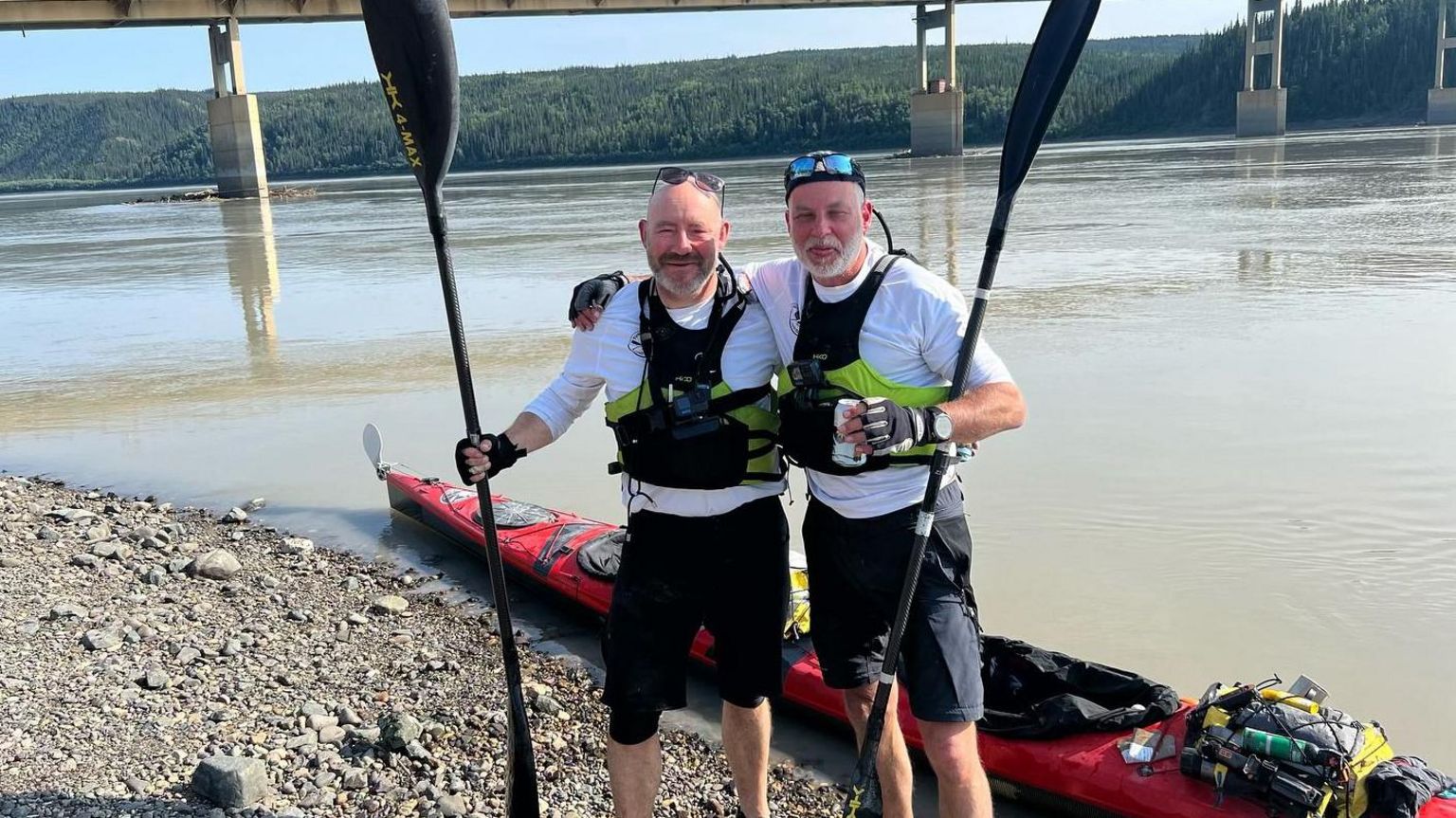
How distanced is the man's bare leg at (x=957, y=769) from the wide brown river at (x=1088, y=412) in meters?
1.40

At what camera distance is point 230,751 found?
363 cm

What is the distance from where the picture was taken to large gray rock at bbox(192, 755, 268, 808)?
328 cm

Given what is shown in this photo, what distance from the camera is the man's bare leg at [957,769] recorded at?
2.66 metres

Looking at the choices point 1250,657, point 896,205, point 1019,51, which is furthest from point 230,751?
point 1019,51

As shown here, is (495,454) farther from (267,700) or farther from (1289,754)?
(1289,754)

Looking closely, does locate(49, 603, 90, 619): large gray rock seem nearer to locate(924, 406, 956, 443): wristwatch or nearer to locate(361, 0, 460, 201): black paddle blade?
locate(361, 0, 460, 201): black paddle blade

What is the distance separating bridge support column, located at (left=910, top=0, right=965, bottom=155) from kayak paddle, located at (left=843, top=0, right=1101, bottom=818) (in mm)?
57604

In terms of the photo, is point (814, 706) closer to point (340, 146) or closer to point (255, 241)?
point (255, 241)

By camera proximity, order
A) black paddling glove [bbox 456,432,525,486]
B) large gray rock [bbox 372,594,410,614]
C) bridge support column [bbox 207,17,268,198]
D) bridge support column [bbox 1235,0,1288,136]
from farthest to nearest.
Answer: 1. bridge support column [bbox 1235,0,1288,136]
2. bridge support column [bbox 207,17,268,198]
3. large gray rock [bbox 372,594,410,614]
4. black paddling glove [bbox 456,432,525,486]

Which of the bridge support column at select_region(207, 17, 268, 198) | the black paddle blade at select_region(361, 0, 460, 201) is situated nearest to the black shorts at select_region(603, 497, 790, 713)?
the black paddle blade at select_region(361, 0, 460, 201)

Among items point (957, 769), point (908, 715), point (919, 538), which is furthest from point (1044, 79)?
point (908, 715)

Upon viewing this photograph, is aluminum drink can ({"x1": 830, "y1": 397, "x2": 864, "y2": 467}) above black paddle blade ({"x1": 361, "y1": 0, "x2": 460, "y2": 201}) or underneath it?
underneath

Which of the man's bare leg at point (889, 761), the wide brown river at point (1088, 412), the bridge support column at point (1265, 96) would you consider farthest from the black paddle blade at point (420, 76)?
the bridge support column at point (1265, 96)

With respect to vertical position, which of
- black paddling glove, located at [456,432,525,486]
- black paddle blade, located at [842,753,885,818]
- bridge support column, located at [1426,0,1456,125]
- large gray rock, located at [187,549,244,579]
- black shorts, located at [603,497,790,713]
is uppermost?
bridge support column, located at [1426,0,1456,125]
